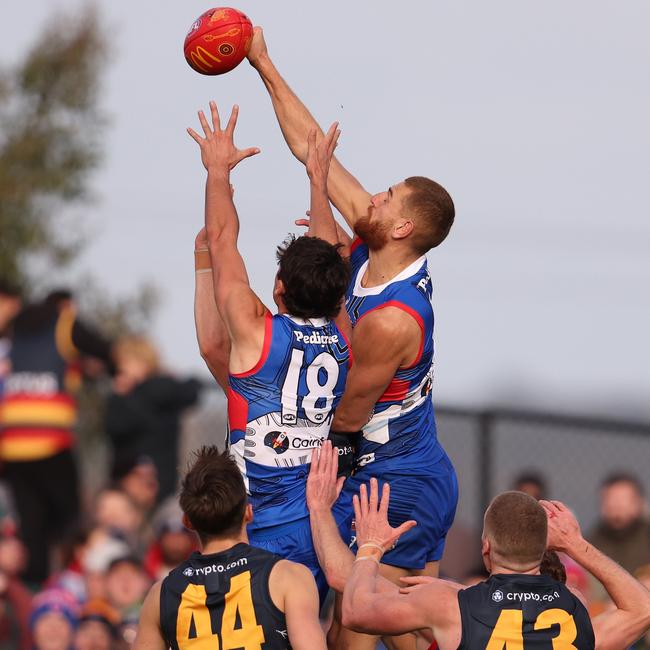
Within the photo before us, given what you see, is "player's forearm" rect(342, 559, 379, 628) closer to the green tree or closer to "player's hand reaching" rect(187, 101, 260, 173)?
"player's hand reaching" rect(187, 101, 260, 173)

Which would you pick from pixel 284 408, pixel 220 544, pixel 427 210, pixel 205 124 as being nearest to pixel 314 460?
pixel 284 408

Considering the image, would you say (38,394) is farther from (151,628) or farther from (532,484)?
(151,628)

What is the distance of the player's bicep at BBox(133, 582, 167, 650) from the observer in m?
5.77

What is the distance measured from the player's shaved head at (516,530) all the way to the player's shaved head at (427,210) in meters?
1.50

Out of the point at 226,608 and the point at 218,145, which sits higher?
the point at 218,145

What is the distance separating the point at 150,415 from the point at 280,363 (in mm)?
7705

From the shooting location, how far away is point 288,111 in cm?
732

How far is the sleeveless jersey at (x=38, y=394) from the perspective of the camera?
493 inches

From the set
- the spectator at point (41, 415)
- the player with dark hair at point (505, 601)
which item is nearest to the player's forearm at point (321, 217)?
the player with dark hair at point (505, 601)

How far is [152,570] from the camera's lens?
11.3 m

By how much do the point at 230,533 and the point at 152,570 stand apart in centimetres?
574

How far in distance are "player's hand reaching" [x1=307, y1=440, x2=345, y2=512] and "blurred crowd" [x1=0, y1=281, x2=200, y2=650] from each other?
203 inches

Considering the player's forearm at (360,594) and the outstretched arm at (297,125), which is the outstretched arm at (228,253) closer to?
the outstretched arm at (297,125)

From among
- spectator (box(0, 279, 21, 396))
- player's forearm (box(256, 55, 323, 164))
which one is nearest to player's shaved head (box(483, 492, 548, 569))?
player's forearm (box(256, 55, 323, 164))
